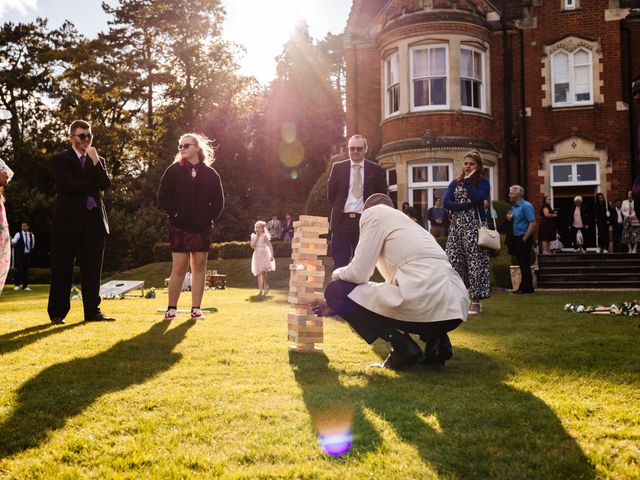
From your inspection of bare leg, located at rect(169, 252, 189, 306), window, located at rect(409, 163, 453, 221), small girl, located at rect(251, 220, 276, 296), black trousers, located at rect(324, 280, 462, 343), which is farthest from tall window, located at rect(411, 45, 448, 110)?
black trousers, located at rect(324, 280, 462, 343)

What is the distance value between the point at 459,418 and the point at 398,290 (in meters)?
1.23

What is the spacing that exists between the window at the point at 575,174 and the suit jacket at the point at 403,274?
1847cm

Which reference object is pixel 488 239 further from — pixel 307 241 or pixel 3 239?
pixel 3 239

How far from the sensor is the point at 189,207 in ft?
26.4

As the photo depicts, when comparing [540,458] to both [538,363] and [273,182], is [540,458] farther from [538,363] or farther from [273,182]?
[273,182]

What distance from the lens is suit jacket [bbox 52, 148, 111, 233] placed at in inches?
302

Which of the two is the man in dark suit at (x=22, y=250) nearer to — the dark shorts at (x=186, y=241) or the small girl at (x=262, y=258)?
the small girl at (x=262, y=258)

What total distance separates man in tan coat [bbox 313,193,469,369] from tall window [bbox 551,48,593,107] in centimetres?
1916

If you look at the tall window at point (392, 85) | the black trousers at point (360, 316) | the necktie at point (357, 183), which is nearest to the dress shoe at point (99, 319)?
the necktie at point (357, 183)

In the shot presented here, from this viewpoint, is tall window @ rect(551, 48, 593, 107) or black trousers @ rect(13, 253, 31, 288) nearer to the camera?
black trousers @ rect(13, 253, 31, 288)

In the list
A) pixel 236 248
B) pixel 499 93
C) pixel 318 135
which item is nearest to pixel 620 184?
pixel 499 93

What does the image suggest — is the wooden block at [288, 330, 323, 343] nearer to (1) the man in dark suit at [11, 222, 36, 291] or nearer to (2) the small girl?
(2) the small girl

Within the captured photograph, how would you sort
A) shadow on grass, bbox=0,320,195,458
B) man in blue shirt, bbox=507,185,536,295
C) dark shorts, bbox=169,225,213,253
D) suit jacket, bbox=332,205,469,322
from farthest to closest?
1. man in blue shirt, bbox=507,185,536,295
2. dark shorts, bbox=169,225,213,253
3. suit jacket, bbox=332,205,469,322
4. shadow on grass, bbox=0,320,195,458

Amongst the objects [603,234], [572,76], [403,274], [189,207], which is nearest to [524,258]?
[603,234]
